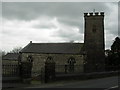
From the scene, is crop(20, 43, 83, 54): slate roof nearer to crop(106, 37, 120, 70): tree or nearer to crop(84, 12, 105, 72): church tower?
crop(84, 12, 105, 72): church tower

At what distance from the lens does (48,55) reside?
65562 mm

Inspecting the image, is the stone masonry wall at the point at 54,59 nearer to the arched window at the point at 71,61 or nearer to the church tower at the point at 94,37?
the arched window at the point at 71,61

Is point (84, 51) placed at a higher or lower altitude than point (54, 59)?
higher

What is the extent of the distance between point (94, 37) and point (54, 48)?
1053 cm

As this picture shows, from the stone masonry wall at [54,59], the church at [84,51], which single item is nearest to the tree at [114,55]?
the church at [84,51]

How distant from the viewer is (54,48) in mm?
66750

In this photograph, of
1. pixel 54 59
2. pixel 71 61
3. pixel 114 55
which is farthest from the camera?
pixel 54 59

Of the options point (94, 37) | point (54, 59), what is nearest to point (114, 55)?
point (94, 37)

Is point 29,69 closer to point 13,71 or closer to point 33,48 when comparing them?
point 13,71

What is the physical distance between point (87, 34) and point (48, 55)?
1091 cm

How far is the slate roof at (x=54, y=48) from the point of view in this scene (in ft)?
211

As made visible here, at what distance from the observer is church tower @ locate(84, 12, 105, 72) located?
206 ft

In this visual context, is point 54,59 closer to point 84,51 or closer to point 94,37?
point 84,51

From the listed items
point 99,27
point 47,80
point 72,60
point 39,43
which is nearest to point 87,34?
point 99,27
